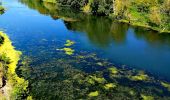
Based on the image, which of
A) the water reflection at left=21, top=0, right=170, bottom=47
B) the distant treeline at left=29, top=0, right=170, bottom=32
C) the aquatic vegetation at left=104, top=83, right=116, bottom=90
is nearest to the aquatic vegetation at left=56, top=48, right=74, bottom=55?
the water reflection at left=21, top=0, right=170, bottom=47

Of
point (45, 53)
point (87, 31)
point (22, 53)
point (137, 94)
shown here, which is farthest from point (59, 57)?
→ point (87, 31)

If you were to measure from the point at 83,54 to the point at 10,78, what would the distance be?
2433 centimetres

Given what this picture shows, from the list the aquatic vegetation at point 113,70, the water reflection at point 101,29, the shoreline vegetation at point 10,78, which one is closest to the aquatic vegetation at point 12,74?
the shoreline vegetation at point 10,78

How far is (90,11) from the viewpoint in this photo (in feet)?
472

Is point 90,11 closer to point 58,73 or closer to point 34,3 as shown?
point 34,3

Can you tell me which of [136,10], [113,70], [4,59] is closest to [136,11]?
[136,10]

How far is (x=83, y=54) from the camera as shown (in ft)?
271

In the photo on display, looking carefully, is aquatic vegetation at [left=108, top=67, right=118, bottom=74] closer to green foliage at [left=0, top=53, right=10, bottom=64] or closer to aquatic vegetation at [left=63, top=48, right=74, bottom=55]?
aquatic vegetation at [left=63, top=48, right=74, bottom=55]

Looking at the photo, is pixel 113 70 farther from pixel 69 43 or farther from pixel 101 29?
pixel 101 29

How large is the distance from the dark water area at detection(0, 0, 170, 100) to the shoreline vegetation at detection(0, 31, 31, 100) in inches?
72.6

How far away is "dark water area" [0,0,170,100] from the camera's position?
206ft

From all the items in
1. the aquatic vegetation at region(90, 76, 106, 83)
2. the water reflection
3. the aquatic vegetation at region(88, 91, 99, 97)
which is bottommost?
the aquatic vegetation at region(88, 91, 99, 97)

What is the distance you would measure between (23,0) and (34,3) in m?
13.6

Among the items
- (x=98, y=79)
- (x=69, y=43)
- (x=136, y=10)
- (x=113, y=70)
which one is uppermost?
(x=136, y=10)
